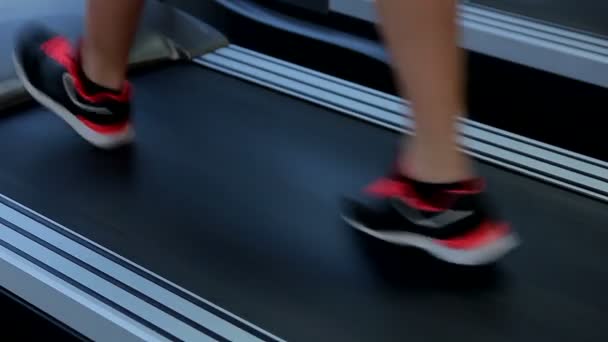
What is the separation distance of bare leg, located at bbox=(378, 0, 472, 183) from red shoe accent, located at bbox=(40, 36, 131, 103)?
57cm

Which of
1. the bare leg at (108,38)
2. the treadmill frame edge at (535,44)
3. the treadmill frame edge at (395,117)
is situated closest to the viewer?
the bare leg at (108,38)

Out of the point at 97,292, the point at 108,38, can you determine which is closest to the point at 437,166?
the point at 97,292

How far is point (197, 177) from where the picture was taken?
155 cm

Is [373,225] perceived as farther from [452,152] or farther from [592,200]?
[592,200]

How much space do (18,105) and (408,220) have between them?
2.85 ft

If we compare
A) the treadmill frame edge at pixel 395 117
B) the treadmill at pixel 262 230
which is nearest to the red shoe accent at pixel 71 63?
A: the treadmill at pixel 262 230

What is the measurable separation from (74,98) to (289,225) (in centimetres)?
45

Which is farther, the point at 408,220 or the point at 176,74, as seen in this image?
the point at 176,74

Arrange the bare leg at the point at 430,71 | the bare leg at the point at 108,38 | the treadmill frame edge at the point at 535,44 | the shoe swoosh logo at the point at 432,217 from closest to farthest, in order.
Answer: the bare leg at the point at 430,71, the shoe swoosh logo at the point at 432,217, the bare leg at the point at 108,38, the treadmill frame edge at the point at 535,44

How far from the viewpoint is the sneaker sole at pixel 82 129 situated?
5.07 feet

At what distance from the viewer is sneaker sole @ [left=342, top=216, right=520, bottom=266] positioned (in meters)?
1.24

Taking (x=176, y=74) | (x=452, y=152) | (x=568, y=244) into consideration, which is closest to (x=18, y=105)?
(x=176, y=74)

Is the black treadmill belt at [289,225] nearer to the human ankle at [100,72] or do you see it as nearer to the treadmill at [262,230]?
the treadmill at [262,230]

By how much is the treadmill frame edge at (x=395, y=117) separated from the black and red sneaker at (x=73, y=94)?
A: 46 cm
